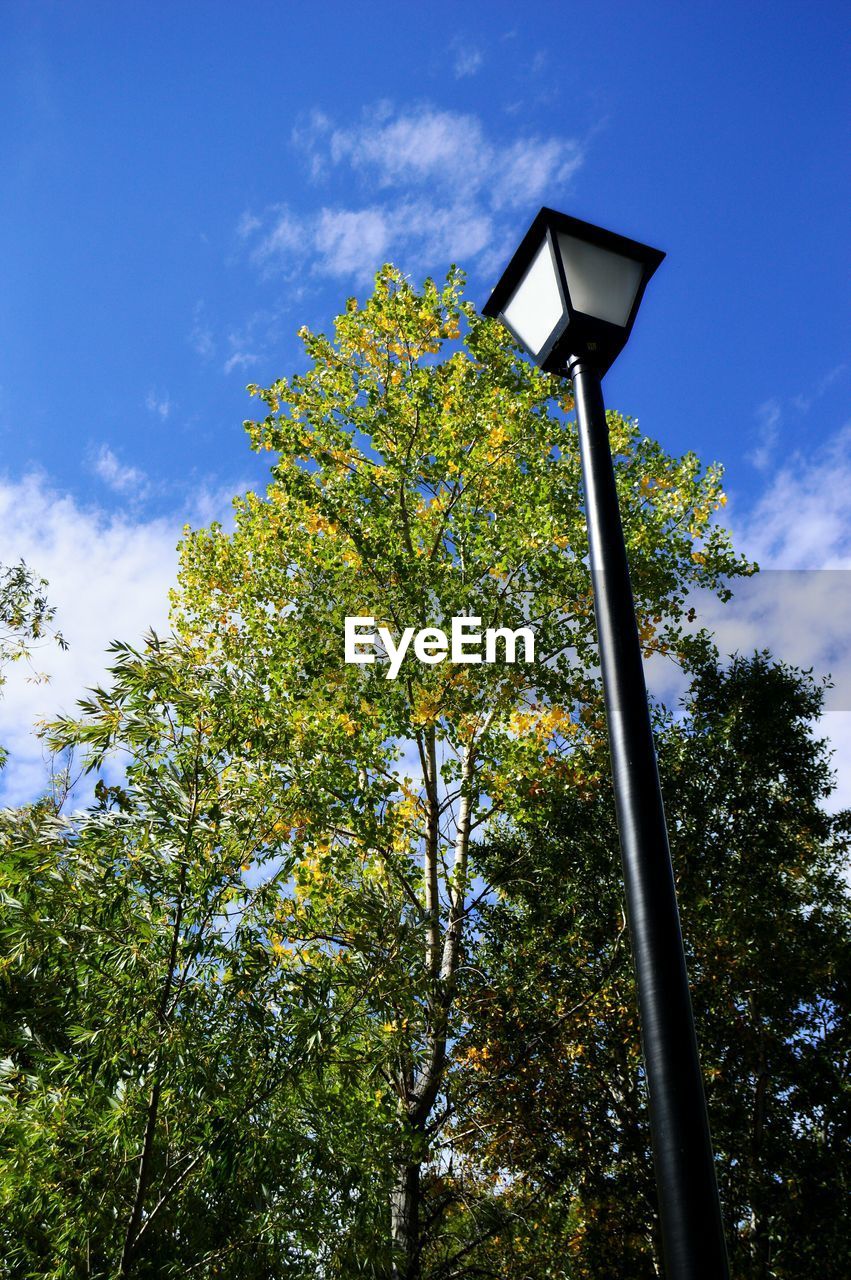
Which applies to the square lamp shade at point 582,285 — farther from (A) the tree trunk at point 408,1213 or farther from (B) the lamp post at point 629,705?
(A) the tree trunk at point 408,1213

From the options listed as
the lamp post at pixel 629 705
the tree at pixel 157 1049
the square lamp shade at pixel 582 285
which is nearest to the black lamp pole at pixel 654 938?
the lamp post at pixel 629 705

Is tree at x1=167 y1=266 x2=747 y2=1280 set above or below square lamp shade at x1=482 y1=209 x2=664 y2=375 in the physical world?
above

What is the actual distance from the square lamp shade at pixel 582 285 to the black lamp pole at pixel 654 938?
454 mm

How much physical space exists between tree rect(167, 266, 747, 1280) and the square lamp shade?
18.4ft

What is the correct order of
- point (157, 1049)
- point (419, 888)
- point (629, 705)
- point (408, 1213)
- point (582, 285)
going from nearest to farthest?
point (629, 705)
point (582, 285)
point (157, 1049)
point (408, 1213)
point (419, 888)

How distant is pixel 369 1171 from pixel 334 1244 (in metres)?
0.53

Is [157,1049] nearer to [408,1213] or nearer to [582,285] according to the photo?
[582,285]

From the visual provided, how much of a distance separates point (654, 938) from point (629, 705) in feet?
1.94

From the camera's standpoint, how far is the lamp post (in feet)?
5.40

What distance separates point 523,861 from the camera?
12344 millimetres

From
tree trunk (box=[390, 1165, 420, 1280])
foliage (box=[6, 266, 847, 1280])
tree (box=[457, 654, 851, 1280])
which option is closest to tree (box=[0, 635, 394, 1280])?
foliage (box=[6, 266, 847, 1280])

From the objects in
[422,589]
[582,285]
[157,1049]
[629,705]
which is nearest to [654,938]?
[629,705]

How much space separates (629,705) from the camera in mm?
2166

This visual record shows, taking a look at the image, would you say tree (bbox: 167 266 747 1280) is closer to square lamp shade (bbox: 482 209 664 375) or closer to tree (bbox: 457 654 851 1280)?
tree (bbox: 457 654 851 1280)
